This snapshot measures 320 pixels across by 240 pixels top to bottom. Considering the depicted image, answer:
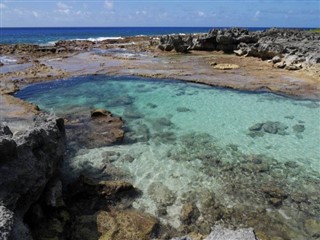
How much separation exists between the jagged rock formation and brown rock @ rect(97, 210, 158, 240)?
26303 millimetres

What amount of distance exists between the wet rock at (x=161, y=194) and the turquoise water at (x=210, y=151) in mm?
35

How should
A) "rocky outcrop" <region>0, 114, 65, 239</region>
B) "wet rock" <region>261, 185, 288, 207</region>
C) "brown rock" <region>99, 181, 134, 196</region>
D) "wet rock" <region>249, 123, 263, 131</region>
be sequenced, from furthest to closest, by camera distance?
"wet rock" <region>249, 123, 263, 131</region>, "brown rock" <region>99, 181, 134, 196</region>, "wet rock" <region>261, 185, 288, 207</region>, "rocky outcrop" <region>0, 114, 65, 239</region>

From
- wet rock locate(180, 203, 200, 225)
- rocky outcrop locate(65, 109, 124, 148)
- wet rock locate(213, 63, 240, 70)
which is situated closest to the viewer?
wet rock locate(180, 203, 200, 225)

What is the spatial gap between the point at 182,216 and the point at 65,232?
3.58 m

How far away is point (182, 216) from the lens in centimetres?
1024

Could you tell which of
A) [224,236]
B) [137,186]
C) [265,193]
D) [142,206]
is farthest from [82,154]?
[224,236]

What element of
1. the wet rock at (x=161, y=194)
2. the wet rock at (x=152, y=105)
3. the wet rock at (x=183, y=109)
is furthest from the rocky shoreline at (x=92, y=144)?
the wet rock at (x=183, y=109)

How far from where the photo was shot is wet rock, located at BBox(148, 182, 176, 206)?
11.1 metres

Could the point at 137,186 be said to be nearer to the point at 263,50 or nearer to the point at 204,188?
the point at 204,188

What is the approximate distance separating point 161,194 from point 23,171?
4.76 metres

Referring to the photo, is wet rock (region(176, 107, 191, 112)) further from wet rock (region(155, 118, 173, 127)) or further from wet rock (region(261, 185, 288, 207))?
wet rock (region(261, 185, 288, 207))

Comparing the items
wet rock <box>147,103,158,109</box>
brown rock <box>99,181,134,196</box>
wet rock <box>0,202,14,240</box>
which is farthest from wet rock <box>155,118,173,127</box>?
wet rock <box>0,202,14,240</box>

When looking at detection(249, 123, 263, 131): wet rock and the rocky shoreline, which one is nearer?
the rocky shoreline

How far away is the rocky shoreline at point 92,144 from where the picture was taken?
883 centimetres
